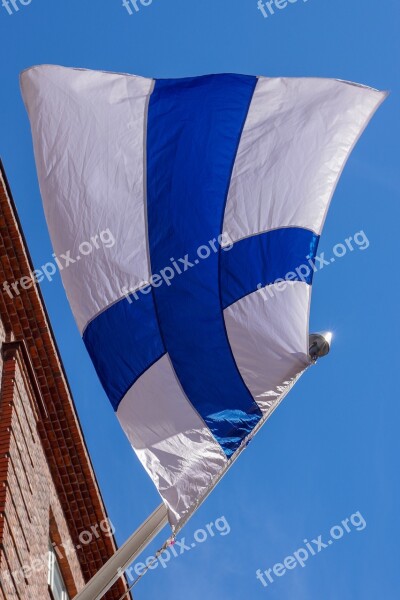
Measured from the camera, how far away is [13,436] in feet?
32.9

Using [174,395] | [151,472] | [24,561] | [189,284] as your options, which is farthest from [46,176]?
[24,561]

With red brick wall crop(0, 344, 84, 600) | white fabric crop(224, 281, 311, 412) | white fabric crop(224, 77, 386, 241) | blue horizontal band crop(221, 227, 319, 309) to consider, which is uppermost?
white fabric crop(224, 77, 386, 241)

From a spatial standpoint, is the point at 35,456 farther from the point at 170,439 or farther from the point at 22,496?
the point at 170,439

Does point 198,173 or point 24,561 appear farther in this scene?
point 24,561

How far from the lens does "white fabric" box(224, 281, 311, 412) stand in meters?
7.77

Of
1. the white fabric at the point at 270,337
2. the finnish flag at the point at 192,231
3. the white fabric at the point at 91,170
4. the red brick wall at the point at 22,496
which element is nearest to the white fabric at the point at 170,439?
the finnish flag at the point at 192,231

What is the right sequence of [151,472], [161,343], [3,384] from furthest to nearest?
[3,384], [161,343], [151,472]

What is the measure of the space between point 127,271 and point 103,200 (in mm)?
725

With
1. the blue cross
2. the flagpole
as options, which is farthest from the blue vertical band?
the flagpole

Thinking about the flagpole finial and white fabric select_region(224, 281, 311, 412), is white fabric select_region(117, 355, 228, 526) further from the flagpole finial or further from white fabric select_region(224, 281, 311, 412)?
the flagpole finial

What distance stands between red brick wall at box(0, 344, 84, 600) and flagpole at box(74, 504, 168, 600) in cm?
145

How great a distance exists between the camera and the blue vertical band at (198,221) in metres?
8.03

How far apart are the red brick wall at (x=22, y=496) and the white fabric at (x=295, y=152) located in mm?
3657

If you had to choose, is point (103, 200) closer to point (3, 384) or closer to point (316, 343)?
point (316, 343)
